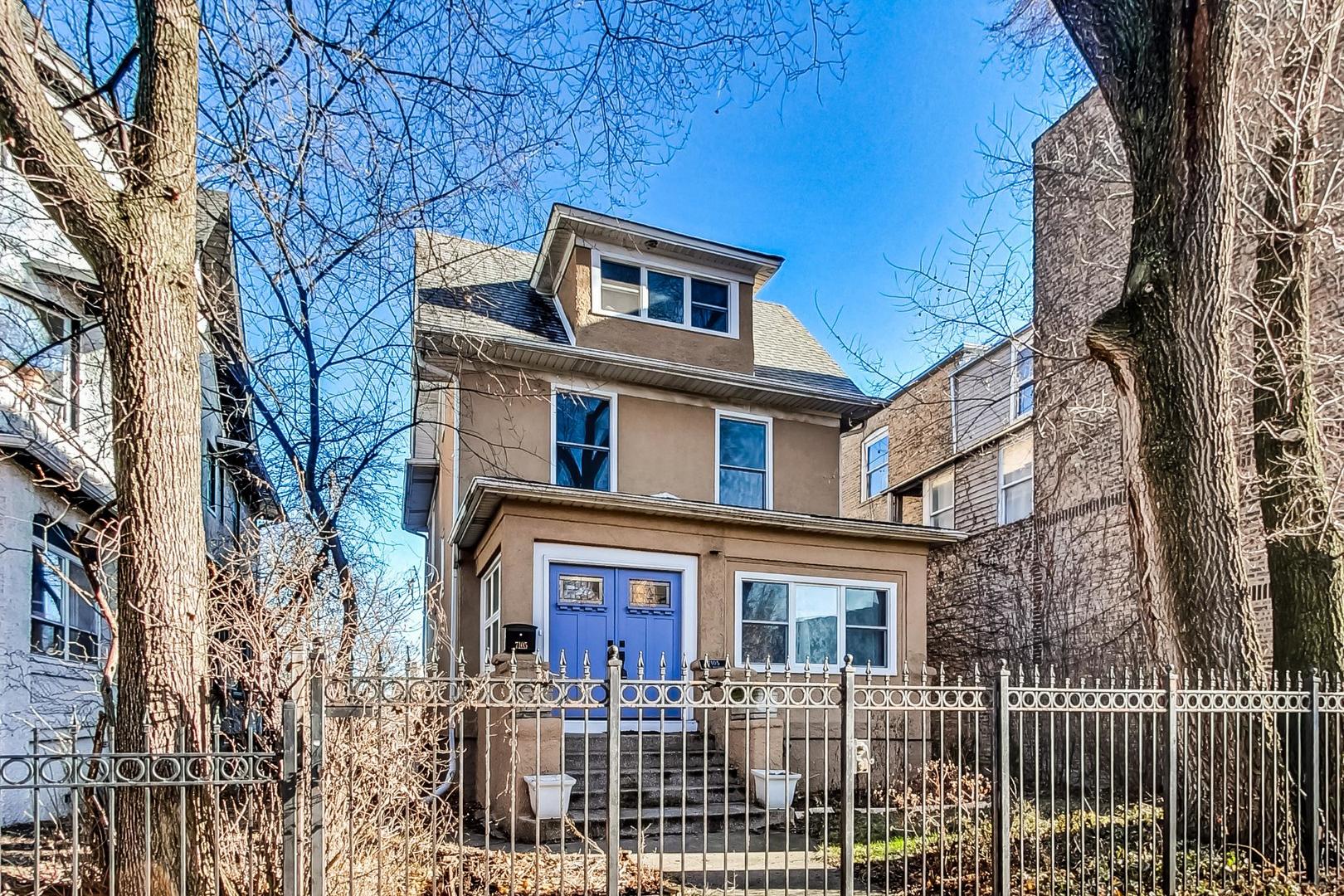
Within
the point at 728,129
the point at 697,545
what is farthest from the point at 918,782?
the point at 728,129

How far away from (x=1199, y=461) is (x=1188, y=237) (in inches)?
79.5

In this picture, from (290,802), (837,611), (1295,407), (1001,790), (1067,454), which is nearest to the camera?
(290,802)

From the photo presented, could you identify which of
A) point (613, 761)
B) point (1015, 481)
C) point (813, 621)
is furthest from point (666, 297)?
point (613, 761)

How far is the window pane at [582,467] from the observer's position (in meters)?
12.9

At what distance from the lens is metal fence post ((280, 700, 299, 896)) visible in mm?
4582

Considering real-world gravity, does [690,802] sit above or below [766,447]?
below

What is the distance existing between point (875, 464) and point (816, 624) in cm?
1054

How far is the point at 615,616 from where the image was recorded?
36.5ft

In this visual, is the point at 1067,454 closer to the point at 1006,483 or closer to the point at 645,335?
the point at 1006,483

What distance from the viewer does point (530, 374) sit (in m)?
12.8

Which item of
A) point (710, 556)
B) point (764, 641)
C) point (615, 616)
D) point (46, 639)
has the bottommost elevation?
point (764, 641)

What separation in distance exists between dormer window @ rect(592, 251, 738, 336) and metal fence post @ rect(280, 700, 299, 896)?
377 inches

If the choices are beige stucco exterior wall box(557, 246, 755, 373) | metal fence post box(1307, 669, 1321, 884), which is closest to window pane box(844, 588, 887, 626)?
beige stucco exterior wall box(557, 246, 755, 373)

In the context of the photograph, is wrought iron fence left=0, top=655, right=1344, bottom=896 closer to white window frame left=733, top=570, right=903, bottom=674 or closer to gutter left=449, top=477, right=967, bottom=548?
white window frame left=733, top=570, right=903, bottom=674
